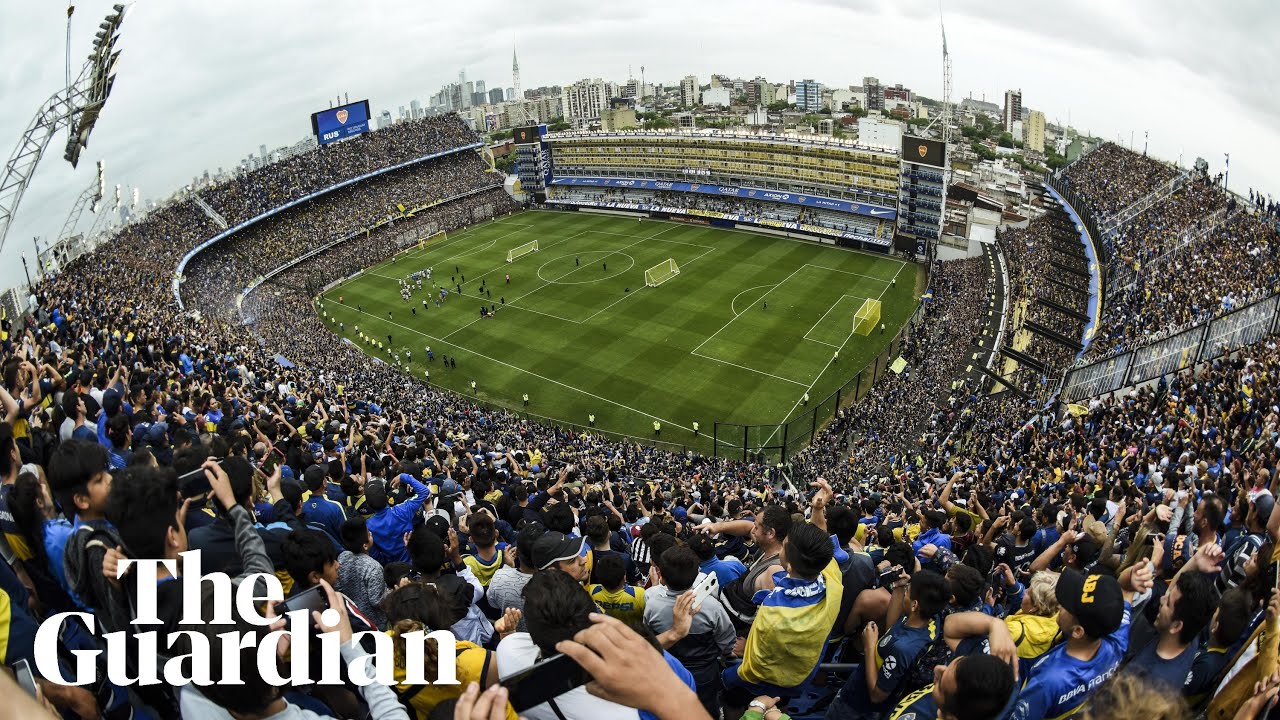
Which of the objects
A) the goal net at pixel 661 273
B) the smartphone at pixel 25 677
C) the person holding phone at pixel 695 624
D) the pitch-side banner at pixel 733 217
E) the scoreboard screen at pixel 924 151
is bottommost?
the goal net at pixel 661 273

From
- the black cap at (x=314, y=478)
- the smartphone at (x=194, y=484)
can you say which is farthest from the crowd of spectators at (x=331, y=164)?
the smartphone at (x=194, y=484)

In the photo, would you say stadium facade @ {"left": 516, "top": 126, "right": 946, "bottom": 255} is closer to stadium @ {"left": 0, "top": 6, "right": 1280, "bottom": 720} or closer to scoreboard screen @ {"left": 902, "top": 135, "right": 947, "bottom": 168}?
scoreboard screen @ {"left": 902, "top": 135, "right": 947, "bottom": 168}

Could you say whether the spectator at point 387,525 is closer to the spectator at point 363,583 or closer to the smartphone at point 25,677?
the spectator at point 363,583

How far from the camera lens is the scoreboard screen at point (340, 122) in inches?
3066

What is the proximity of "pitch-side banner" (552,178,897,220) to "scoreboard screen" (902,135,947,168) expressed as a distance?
193 inches

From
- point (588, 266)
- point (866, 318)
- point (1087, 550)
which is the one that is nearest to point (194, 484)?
point (1087, 550)

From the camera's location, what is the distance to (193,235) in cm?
5969

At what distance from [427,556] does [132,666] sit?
7.86 ft

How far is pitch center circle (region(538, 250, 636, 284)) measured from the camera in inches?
2302

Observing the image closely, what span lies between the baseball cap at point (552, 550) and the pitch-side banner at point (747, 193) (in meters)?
60.4

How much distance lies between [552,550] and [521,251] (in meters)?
62.0

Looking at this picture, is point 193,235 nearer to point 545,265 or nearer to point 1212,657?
point 545,265

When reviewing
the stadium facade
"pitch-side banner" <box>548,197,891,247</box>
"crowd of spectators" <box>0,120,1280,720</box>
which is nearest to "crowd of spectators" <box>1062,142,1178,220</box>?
the stadium facade

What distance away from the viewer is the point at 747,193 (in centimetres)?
7056
